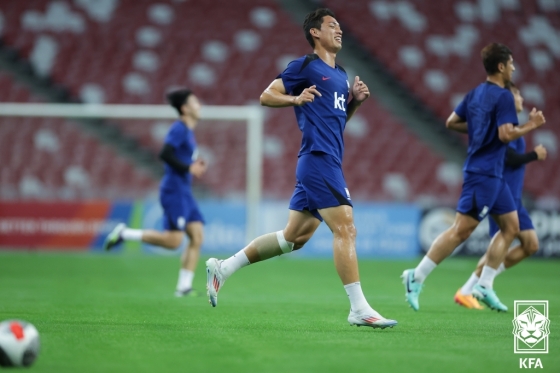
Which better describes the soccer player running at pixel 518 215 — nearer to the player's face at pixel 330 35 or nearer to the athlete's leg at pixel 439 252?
the athlete's leg at pixel 439 252

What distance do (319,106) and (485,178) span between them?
2.12m

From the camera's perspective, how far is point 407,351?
17.5 ft

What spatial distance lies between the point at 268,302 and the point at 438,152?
12.7 m

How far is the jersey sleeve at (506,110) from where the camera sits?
775cm

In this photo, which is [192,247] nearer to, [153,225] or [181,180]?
[181,180]

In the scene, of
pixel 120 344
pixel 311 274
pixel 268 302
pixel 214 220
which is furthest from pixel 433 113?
pixel 120 344

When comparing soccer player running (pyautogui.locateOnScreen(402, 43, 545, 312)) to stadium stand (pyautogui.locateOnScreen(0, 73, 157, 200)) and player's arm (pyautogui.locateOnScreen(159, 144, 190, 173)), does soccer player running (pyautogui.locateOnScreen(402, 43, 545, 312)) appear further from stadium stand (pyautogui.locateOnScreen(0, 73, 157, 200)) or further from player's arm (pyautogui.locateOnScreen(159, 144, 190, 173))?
stadium stand (pyautogui.locateOnScreen(0, 73, 157, 200))

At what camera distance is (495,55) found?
8055 millimetres

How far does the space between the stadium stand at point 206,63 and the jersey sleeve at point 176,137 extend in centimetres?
873

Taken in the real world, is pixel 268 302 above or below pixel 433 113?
below

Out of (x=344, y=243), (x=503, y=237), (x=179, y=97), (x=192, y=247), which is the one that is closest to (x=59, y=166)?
(x=179, y=97)

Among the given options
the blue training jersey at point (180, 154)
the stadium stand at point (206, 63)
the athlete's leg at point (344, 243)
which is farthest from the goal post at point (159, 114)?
the athlete's leg at point (344, 243)

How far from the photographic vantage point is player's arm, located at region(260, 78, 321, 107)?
6.26m

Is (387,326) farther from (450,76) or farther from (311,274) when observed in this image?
(450,76)
